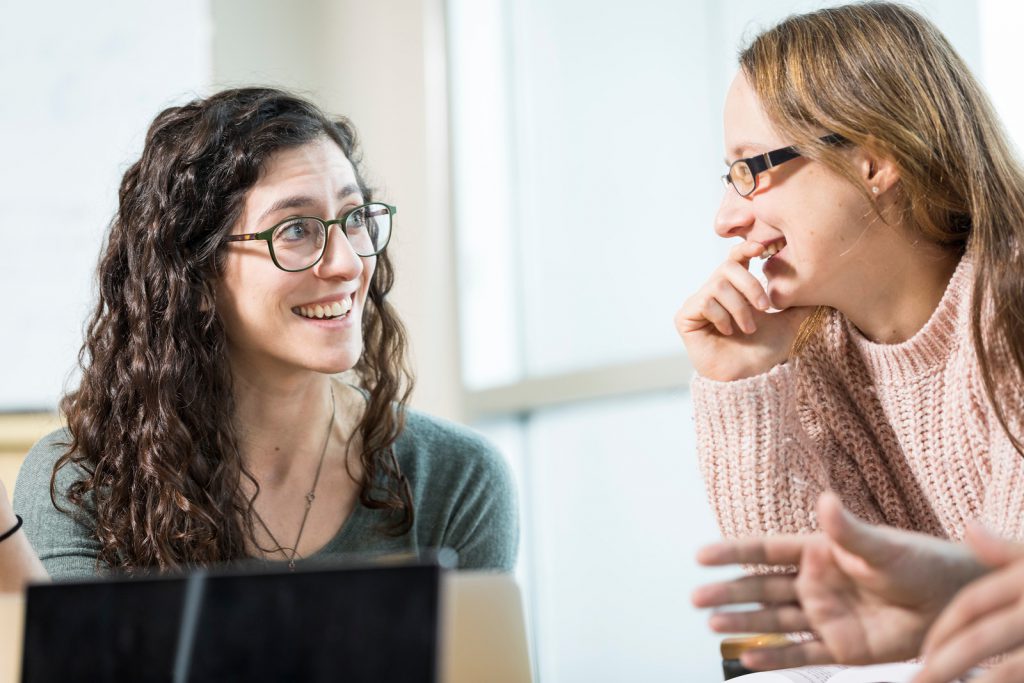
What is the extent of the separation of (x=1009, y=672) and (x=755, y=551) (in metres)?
0.18

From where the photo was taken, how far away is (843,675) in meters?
1.09

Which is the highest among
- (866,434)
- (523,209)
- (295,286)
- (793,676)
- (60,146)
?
(60,146)

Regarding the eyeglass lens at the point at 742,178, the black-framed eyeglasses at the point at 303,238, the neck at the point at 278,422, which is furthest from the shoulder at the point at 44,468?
the eyeglass lens at the point at 742,178

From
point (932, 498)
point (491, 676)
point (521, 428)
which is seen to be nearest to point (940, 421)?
point (932, 498)

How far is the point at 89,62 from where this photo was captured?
295cm

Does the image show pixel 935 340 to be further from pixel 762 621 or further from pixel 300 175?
pixel 300 175

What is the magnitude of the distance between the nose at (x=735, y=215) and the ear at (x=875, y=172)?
146 millimetres

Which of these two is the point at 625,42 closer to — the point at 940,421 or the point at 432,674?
the point at 940,421

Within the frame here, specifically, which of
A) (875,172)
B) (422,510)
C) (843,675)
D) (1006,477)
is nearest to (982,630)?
(843,675)

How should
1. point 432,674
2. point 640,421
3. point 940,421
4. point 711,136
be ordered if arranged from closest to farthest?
point 432,674, point 940,421, point 711,136, point 640,421

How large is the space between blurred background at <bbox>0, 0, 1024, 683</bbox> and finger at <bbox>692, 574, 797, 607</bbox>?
1790 millimetres

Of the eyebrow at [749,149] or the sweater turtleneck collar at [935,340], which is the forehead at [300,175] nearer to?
the eyebrow at [749,149]

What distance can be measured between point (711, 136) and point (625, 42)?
388 mm

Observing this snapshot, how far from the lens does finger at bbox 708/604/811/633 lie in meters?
0.78
